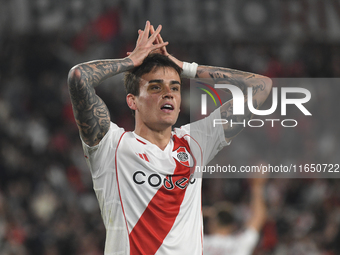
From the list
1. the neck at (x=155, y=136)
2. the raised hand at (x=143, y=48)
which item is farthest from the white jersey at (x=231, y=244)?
the raised hand at (x=143, y=48)

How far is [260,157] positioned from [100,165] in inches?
180

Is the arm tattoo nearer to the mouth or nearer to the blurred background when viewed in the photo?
the mouth

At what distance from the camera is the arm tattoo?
250cm

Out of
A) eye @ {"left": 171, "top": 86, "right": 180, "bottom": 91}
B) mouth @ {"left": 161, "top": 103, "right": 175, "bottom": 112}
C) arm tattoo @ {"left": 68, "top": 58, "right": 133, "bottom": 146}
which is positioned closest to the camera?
arm tattoo @ {"left": 68, "top": 58, "right": 133, "bottom": 146}

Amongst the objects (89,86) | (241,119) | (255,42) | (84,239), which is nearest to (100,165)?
(89,86)

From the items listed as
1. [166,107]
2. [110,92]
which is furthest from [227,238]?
[110,92]

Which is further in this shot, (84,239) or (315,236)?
(84,239)

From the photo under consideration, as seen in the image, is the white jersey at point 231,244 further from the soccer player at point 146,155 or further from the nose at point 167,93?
the nose at point 167,93

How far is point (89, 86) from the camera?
2553mm

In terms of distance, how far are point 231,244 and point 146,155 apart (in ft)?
5.46

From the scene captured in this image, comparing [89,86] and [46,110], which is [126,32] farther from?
[89,86]

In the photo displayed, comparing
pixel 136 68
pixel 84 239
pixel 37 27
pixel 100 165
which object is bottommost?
pixel 84 239

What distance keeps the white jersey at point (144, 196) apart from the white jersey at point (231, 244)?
118 cm

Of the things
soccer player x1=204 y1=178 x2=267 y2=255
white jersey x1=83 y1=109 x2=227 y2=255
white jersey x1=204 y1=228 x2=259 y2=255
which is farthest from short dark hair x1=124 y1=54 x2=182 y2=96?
white jersey x1=204 y1=228 x2=259 y2=255
